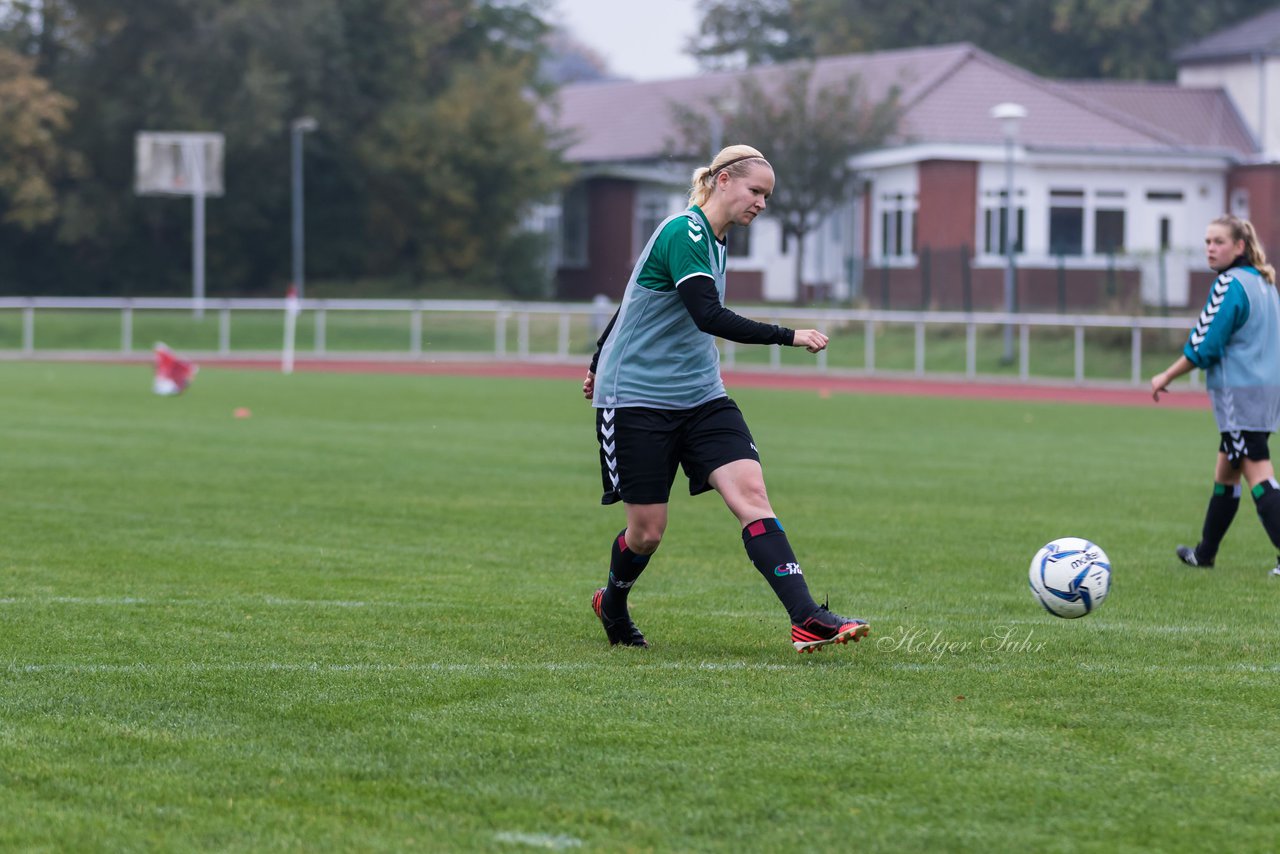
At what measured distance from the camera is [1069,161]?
43156 millimetres

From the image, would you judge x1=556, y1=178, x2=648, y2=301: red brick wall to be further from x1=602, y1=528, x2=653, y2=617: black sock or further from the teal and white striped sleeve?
x1=602, y1=528, x2=653, y2=617: black sock

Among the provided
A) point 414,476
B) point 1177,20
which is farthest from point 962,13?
point 414,476

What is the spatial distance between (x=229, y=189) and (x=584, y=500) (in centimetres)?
4187

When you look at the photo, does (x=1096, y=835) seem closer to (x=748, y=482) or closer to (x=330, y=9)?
(x=748, y=482)

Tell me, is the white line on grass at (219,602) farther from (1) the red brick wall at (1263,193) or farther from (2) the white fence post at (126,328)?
Answer: (1) the red brick wall at (1263,193)

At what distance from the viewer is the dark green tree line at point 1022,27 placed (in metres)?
60.7

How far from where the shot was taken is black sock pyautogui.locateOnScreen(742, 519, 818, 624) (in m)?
6.48

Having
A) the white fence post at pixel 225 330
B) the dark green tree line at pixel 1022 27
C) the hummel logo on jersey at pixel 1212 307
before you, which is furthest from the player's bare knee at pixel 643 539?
the dark green tree line at pixel 1022 27

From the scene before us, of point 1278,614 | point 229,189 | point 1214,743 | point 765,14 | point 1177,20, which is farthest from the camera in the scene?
point 765,14

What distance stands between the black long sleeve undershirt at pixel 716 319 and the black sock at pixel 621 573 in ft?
3.35

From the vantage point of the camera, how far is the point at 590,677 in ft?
20.5

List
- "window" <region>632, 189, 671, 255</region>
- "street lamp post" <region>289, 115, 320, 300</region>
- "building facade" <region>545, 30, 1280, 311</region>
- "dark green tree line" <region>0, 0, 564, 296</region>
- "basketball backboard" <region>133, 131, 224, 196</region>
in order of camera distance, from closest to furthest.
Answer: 1. "building facade" <region>545, 30, 1280, 311</region>
2. "basketball backboard" <region>133, 131, 224, 196</region>
3. "street lamp post" <region>289, 115, 320, 300</region>
4. "dark green tree line" <region>0, 0, 564, 296</region>
5. "window" <region>632, 189, 671, 255</region>

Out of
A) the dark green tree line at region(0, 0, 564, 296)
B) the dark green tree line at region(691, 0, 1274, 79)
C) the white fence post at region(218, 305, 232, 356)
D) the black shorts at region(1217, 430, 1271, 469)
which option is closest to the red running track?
the white fence post at region(218, 305, 232, 356)

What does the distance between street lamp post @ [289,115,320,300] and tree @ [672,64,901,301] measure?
40.1 ft
